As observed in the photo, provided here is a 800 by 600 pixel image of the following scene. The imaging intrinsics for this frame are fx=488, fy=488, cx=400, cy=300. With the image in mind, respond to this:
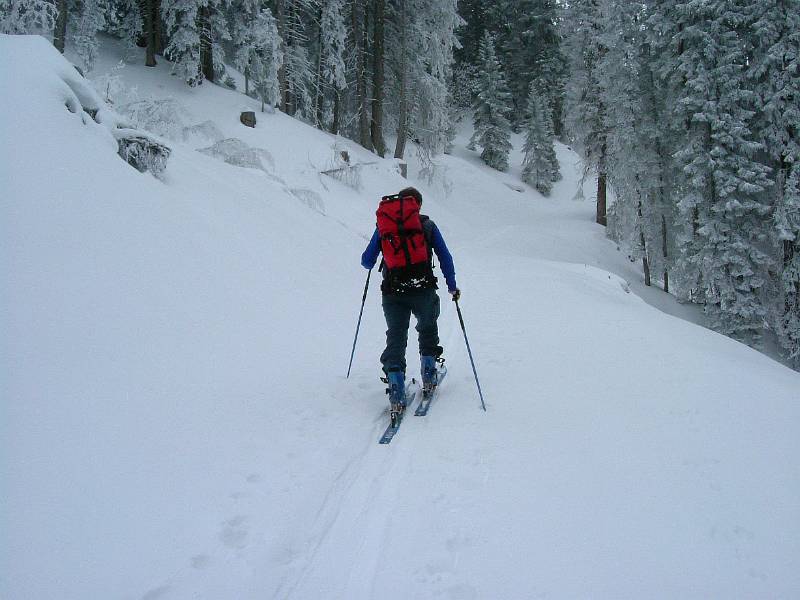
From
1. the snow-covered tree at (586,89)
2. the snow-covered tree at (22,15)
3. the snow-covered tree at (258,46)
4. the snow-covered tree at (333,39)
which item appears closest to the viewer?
the snow-covered tree at (22,15)

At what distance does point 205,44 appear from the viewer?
73.2 ft

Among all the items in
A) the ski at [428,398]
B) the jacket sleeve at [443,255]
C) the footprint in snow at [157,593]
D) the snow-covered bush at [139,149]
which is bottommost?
the ski at [428,398]

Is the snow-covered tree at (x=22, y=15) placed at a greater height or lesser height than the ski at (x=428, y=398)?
greater

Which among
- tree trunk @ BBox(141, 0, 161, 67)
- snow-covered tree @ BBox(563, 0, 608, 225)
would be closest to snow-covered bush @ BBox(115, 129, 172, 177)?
tree trunk @ BBox(141, 0, 161, 67)

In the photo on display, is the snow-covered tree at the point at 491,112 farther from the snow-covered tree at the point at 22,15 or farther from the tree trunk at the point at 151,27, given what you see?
the snow-covered tree at the point at 22,15

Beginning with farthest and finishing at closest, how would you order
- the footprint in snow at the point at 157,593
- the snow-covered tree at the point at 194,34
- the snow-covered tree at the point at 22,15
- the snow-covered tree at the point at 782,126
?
the snow-covered tree at the point at 194,34
the snow-covered tree at the point at 22,15
the snow-covered tree at the point at 782,126
the footprint in snow at the point at 157,593

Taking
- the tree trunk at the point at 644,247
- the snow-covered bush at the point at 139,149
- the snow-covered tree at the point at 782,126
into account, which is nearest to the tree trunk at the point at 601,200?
the tree trunk at the point at 644,247

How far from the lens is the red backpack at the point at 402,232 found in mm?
4547

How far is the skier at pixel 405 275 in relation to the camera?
15.0 ft

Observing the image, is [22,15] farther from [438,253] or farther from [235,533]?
[235,533]

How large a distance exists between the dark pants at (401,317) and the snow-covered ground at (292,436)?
1.86ft

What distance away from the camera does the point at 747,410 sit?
468cm

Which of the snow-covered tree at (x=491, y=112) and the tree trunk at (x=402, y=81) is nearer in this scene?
the tree trunk at (x=402, y=81)

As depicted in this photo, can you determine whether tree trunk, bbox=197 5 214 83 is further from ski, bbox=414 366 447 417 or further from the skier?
ski, bbox=414 366 447 417
